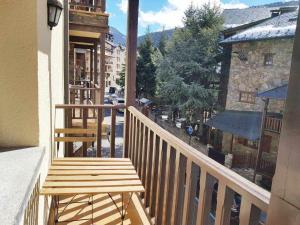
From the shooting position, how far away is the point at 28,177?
4.41 feet

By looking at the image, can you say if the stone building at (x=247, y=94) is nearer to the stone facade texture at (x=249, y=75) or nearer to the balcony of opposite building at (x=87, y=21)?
the stone facade texture at (x=249, y=75)

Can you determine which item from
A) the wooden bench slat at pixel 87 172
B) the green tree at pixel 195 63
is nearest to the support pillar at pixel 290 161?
the wooden bench slat at pixel 87 172

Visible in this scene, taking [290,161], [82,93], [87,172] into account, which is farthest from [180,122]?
[290,161]

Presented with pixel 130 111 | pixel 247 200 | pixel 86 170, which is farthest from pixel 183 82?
pixel 247 200

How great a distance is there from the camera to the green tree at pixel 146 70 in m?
18.5

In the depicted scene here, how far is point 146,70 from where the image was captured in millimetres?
18625

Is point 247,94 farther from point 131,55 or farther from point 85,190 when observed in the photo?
point 85,190

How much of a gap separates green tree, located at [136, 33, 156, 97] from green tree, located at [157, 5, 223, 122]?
4311 millimetres

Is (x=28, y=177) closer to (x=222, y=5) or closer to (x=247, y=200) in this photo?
(x=247, y=200)

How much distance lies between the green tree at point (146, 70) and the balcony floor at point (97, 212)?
1589 centimetres

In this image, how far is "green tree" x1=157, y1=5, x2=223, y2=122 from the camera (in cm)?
1334

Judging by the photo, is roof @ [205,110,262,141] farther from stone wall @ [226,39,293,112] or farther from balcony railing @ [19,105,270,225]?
balcony railing @ [19,105,270,225]

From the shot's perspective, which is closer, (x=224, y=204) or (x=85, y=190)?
(x=224, y=204)

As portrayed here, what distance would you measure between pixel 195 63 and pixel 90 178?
12110mm
